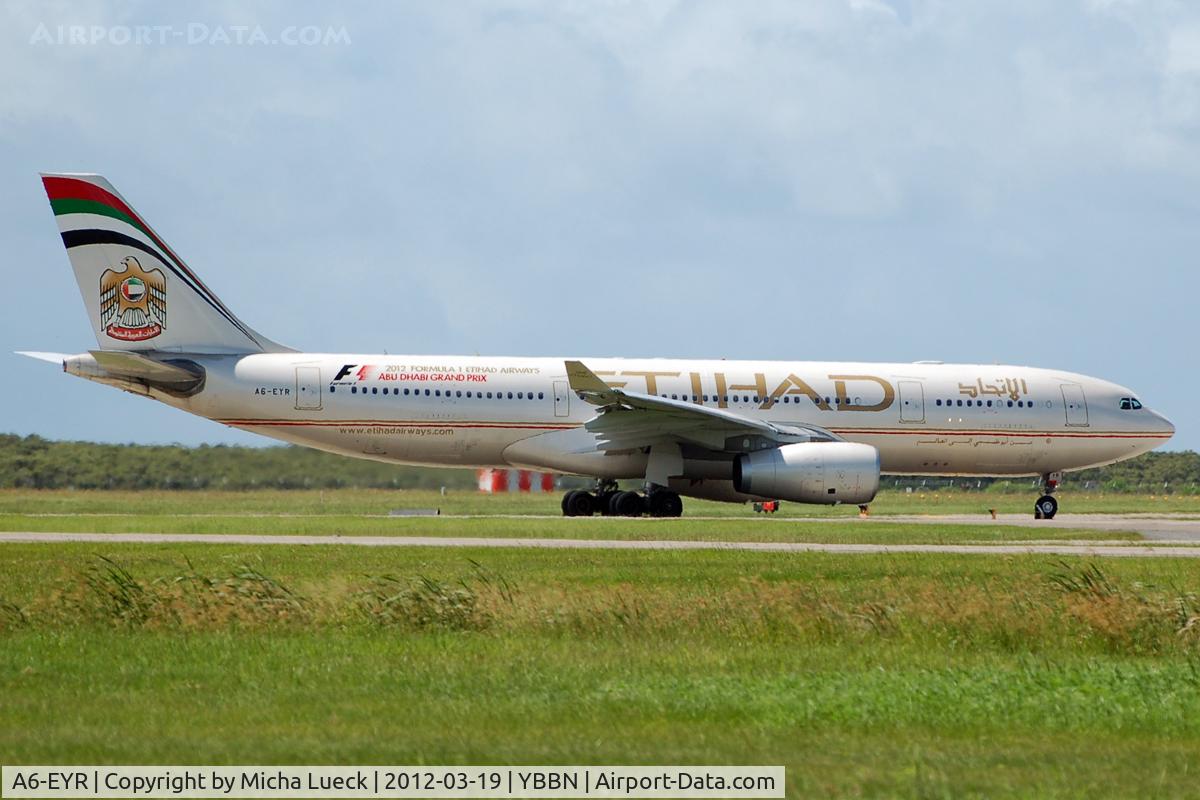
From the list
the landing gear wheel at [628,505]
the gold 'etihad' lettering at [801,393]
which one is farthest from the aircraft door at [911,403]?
the landing gear wheel at [628,505]

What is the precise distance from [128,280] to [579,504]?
1046 centimetres

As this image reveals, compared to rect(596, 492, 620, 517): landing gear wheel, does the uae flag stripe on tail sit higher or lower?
higher

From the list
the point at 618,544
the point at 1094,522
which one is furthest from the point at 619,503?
the point at 1094,522

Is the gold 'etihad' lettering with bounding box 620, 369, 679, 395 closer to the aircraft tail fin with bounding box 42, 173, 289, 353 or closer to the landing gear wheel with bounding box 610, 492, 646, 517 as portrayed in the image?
the landing gear wheel with bounding box 610, 492, 646, 517

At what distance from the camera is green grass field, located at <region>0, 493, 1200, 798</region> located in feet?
25.1

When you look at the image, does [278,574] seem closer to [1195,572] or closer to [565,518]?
[1195,572]

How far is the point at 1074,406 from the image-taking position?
113 feet

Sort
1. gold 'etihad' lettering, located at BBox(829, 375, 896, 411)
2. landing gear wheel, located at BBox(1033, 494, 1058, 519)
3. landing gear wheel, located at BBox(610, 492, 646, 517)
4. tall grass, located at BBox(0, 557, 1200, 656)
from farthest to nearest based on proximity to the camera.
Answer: landing gear wheel, located at BBox(1033, 494, 1058, 519)
gold 'etihad' lettering, located at BBox(829, 375, 896, 411)
landing gear wheel, located at BBox(610, 492, 646, 517)
tall grass, located at BBox(0, 557, 1200, 656)

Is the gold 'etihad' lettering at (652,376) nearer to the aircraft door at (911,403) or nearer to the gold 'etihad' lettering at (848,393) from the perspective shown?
the gold 'etihad' lettering at (848,393)

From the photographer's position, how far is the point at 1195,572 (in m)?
18.1

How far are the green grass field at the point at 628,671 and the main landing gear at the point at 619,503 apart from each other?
13602 mm

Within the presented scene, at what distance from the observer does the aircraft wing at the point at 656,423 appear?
29.5 metres

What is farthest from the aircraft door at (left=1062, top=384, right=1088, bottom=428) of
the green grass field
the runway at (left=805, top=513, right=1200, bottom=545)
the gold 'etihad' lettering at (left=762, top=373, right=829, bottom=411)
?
the green grass field

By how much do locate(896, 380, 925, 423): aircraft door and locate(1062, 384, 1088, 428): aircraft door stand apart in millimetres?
3721
